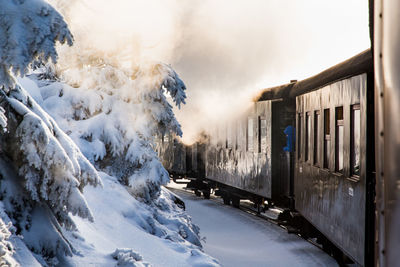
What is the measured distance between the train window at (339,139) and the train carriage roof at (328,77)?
58 centimetres

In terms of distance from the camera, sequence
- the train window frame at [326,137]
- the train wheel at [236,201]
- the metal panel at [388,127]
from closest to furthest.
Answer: the metal panel at [388,127] < the train window frame at [326,137] < the train wheel at [236,201]

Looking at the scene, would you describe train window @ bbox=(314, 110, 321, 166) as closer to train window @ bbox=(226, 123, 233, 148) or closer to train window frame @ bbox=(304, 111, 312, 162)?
train window frame @ bbox=(304, 111, 312, 162)

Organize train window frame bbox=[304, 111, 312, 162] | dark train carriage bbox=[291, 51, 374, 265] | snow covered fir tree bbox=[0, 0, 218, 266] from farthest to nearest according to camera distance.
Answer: train window frame bbox=[304, 111, 312, 162] → dark train carriage bbox=[291, 51, 374, 265] → snow covered fir tree bbox=[0, 0, 218, 266]

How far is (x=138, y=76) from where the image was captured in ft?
45.8

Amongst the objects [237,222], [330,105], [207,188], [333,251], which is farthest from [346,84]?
[207,188]

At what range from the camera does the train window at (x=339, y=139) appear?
9.20 m

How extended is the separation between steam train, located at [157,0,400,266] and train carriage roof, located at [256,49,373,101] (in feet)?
0.07

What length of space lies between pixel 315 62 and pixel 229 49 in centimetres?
610

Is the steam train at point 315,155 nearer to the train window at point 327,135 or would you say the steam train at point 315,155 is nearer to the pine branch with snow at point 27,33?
the train window at point 327,135

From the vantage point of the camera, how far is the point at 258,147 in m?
17.3

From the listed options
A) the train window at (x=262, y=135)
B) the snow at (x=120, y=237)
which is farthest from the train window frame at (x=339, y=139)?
the train window at (x=262, y=135)

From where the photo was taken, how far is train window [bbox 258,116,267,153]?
16641 millimetres

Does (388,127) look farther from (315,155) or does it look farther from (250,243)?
(250,243)

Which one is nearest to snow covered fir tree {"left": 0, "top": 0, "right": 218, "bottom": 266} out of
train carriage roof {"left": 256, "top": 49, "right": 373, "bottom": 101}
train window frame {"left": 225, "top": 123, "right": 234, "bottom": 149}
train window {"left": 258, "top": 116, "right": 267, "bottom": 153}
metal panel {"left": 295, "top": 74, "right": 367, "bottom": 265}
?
metal panel {"left": 295, "top": 74, "right": 367, "bottom": 265}
